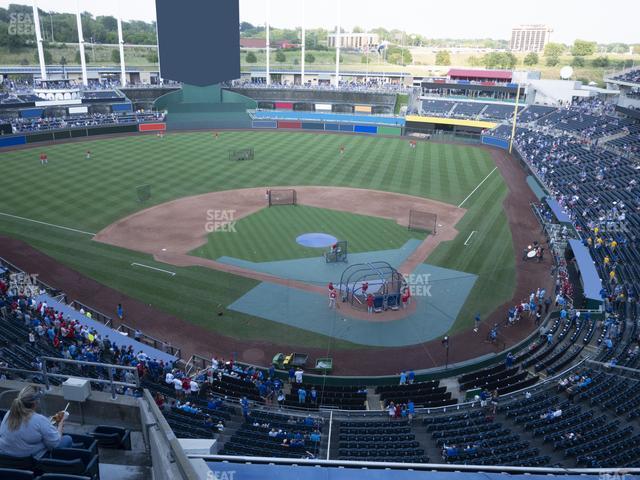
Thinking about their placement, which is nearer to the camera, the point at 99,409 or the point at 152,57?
the point at 99,409

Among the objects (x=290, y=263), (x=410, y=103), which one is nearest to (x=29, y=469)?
(x=290, y=263)

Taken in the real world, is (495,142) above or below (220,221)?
above

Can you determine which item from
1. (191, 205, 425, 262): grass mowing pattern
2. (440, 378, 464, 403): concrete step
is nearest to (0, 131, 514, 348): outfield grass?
(191, 205, 425, 262): grass mowing pattern

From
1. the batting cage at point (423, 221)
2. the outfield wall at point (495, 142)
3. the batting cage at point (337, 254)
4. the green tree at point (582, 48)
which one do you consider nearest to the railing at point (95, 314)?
the batting cage at point (337, 254)

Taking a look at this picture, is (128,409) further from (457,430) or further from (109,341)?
(109,341)

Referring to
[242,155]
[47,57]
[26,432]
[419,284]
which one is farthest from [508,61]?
[26,432]

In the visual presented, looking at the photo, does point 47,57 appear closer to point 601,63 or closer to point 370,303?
point 370,303
